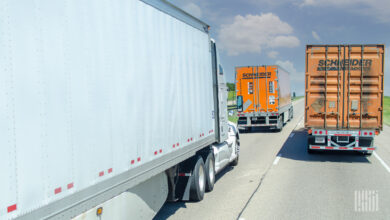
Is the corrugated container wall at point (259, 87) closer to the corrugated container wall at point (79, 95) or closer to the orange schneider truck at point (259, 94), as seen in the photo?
the orange schneider truck at point (259, 94)

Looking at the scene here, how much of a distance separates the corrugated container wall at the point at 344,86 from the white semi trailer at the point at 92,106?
6943 mm

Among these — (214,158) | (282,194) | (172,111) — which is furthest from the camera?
(214,158)

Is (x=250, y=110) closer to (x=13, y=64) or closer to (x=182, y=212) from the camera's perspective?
(x=182, y=212)

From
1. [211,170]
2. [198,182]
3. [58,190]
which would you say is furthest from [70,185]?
[211,170]

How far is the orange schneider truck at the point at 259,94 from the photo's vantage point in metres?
22.8

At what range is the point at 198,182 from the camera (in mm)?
8102

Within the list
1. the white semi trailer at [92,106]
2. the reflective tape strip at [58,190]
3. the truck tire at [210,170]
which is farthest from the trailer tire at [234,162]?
the reflective tape strip at [58,190]

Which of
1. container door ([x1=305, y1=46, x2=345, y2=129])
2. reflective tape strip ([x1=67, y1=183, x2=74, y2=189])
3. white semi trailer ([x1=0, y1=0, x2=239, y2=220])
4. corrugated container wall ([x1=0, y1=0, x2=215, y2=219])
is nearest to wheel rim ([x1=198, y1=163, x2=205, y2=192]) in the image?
white semi trailer ([x1=0, y1=0, x2=239, y2=220])

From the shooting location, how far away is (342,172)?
11.2m

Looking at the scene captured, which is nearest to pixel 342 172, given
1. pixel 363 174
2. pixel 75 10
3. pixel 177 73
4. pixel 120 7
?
pixel 363 174

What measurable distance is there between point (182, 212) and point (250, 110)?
53.0 ft

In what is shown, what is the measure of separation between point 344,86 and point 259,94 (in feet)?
32.4

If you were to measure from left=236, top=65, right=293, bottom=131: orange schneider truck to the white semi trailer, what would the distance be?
1549cm

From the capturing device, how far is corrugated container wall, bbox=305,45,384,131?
12875 millimetres
